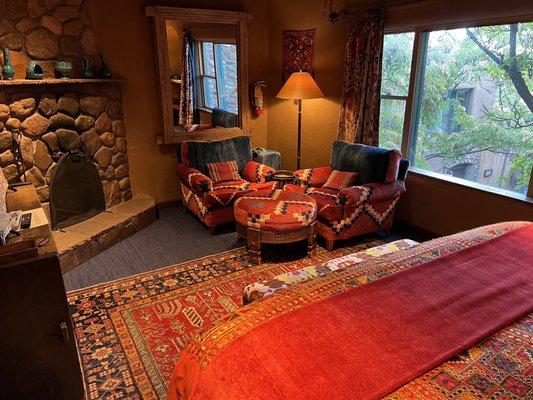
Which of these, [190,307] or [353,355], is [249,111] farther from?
[353,355]

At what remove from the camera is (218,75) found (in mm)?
4898

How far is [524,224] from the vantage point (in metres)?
2.28

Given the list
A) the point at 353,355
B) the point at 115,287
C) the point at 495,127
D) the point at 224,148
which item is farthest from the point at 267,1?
the point at 353,355

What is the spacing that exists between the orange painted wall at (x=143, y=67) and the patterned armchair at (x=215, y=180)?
1.36 ft

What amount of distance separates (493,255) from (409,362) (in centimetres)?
99

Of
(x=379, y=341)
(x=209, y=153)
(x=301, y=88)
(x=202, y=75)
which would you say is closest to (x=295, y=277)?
(x=379, y=341)

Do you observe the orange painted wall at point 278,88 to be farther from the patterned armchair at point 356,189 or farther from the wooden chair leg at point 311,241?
the wooden chair leg at point 311,241

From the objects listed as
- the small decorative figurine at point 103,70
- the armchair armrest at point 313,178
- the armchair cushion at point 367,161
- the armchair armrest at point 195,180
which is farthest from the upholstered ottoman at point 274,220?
the small decorative figurine at point 103,70

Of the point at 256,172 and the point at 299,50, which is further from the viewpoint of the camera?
the point at 299,50

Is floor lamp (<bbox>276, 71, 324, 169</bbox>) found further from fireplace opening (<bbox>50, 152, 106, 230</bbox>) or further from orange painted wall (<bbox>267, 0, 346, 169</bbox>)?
fireplace opening (<bbox>50, 152, 106, 230</bbox>)

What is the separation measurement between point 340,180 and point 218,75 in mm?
2202

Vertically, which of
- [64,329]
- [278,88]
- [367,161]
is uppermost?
[278,88]

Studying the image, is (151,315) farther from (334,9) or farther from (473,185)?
(334,9)

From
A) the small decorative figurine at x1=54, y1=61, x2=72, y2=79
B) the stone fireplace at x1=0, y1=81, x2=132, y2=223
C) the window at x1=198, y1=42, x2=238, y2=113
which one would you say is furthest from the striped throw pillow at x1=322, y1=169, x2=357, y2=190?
the small decorative figurine at x1=54, y1=61, x2=72, y2=79
